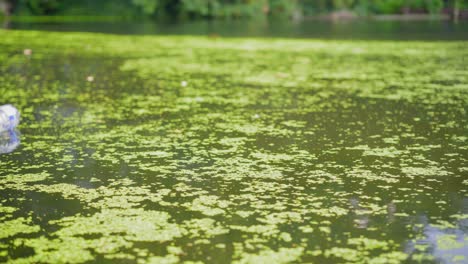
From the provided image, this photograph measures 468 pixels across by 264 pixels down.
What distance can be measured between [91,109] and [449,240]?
113 inches

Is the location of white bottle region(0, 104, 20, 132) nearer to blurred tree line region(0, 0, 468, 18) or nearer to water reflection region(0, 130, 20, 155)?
water reflection region(0, 130, 20, 155)

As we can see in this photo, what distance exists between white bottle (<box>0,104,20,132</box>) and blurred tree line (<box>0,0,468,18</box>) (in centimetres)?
1694

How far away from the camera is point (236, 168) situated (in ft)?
9.78

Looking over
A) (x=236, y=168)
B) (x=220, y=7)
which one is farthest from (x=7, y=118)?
(x=220, y=7)

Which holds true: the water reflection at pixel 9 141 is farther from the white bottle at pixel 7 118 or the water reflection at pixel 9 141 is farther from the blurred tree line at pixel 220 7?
the blurred tree line at pixel 220 7

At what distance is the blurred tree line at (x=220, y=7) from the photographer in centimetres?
2028

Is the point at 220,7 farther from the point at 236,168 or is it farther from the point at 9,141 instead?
the point at 236,168

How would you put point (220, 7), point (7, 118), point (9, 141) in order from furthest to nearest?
1. point (220, 7)
2. point (7, 118)
3. point (9, 141)

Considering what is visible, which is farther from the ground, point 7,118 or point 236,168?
point 7,118

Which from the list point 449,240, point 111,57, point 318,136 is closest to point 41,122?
point 318,136

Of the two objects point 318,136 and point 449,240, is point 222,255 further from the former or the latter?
point 318,136

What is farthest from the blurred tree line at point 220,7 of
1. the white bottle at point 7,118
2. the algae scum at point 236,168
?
the white bottle at point 7,118

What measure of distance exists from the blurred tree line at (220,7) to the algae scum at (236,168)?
14.8m

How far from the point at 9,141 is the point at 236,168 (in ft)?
4.28
